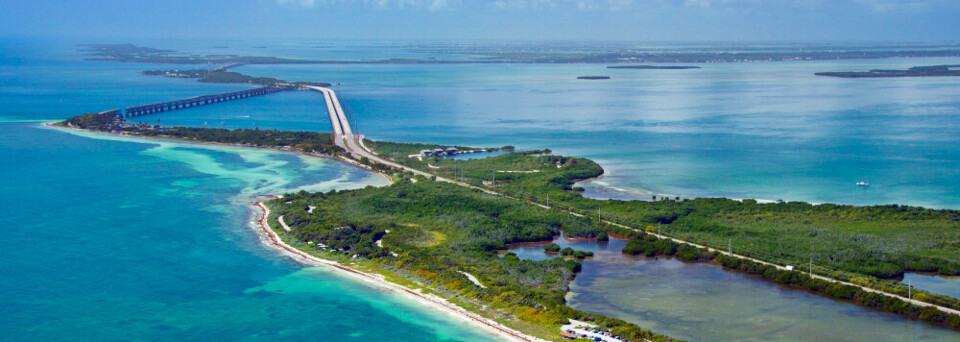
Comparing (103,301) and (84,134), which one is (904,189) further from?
(84,134)

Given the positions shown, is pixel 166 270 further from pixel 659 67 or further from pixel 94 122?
pixel 659 67

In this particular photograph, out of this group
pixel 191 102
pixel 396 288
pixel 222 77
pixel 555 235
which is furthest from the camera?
pixel 222 77

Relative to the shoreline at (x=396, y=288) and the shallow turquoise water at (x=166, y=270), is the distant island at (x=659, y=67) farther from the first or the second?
the shoreline at (x=396, y=288)

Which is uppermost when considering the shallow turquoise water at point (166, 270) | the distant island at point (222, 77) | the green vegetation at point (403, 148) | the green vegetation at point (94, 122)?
the distant island at point (222, 77)

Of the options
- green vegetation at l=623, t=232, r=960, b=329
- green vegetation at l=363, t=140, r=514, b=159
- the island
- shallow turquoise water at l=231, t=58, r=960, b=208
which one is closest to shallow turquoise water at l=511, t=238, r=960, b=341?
green vegetation at l=623, t=232, r=960, b=329

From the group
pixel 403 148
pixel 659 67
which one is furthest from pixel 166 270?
pixel 659 67

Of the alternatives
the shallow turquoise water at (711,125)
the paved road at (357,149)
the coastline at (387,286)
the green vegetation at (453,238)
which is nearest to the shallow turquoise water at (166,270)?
the coastline at (387,286)
